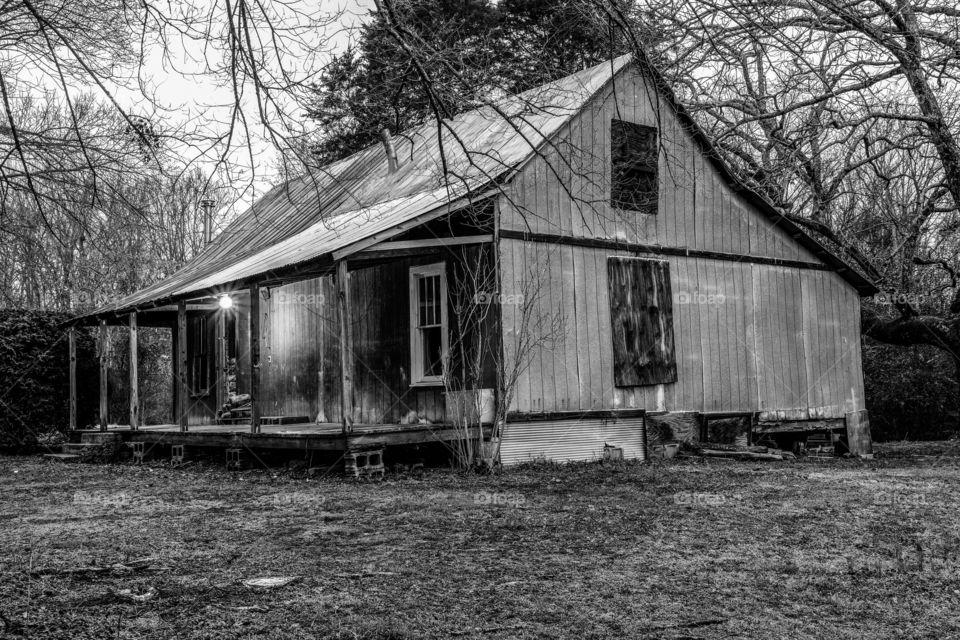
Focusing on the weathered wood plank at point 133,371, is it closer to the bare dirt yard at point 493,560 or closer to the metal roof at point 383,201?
the metal roof at point 383,201

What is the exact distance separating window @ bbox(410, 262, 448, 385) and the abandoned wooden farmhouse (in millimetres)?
28

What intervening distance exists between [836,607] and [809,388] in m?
12.2

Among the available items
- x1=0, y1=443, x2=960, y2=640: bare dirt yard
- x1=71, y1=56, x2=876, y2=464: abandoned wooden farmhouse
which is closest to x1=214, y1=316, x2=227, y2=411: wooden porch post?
x1=71, y1=56, x2=876, y2=464: abandoned wooden farmhouse

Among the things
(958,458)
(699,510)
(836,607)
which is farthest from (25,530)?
(958,458)

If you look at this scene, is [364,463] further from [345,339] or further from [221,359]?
[221,359]

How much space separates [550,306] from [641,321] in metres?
1.79

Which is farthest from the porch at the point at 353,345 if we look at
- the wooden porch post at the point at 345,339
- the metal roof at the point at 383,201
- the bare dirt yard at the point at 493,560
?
the bare dirt yard at the point at 493,560

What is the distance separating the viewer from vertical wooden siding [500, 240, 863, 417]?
13.0 meters

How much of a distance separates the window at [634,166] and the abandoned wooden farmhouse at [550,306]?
3 centimetres

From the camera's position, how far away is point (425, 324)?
539 inches

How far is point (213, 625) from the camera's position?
4586mm

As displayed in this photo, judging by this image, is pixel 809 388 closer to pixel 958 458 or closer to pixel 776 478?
pixel 958 458
